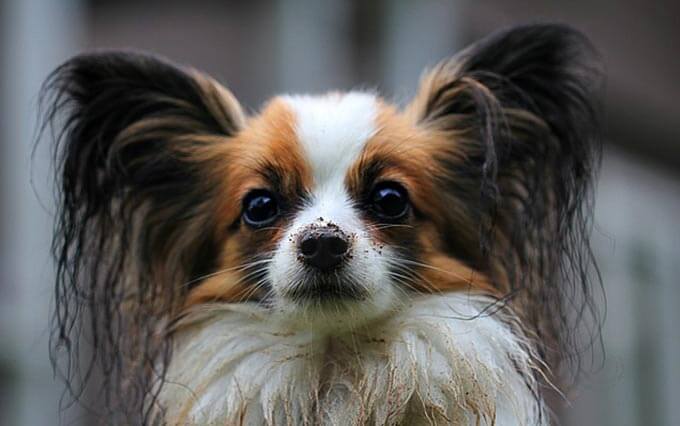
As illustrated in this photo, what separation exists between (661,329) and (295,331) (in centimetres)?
757

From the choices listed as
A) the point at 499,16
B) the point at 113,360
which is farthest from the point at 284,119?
the point at 499,16

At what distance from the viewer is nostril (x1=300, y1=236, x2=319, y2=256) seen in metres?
3.12

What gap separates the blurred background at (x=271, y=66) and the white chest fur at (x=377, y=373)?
2.89 meters

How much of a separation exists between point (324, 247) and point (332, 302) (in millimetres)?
185

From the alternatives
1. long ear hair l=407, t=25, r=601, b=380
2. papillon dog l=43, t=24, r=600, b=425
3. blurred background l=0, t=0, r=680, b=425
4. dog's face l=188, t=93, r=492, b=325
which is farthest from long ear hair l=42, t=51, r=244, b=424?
blurred background l=0, t=0, r=680, b=425

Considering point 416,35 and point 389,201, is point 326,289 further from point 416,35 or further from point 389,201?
point 416,35

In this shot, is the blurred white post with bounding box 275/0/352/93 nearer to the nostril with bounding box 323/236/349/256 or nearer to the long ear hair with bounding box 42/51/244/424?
the long ear hair with bounding box 42/51/244/424

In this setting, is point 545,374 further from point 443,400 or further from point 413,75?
point 413,75

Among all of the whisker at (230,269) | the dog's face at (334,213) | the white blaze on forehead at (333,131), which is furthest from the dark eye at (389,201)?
the whisker at (230,269)

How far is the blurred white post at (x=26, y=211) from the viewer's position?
7266 millimetres

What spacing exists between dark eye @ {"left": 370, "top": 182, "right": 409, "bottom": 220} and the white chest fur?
10.6 inches

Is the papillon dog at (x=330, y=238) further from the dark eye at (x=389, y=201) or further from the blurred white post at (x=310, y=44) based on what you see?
the blurred white post at (x=310, y=44)

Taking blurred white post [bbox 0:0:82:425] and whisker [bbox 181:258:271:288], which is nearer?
whisker [bbox 181:258:271:288]

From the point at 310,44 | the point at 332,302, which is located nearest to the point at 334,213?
the point at 332,302
